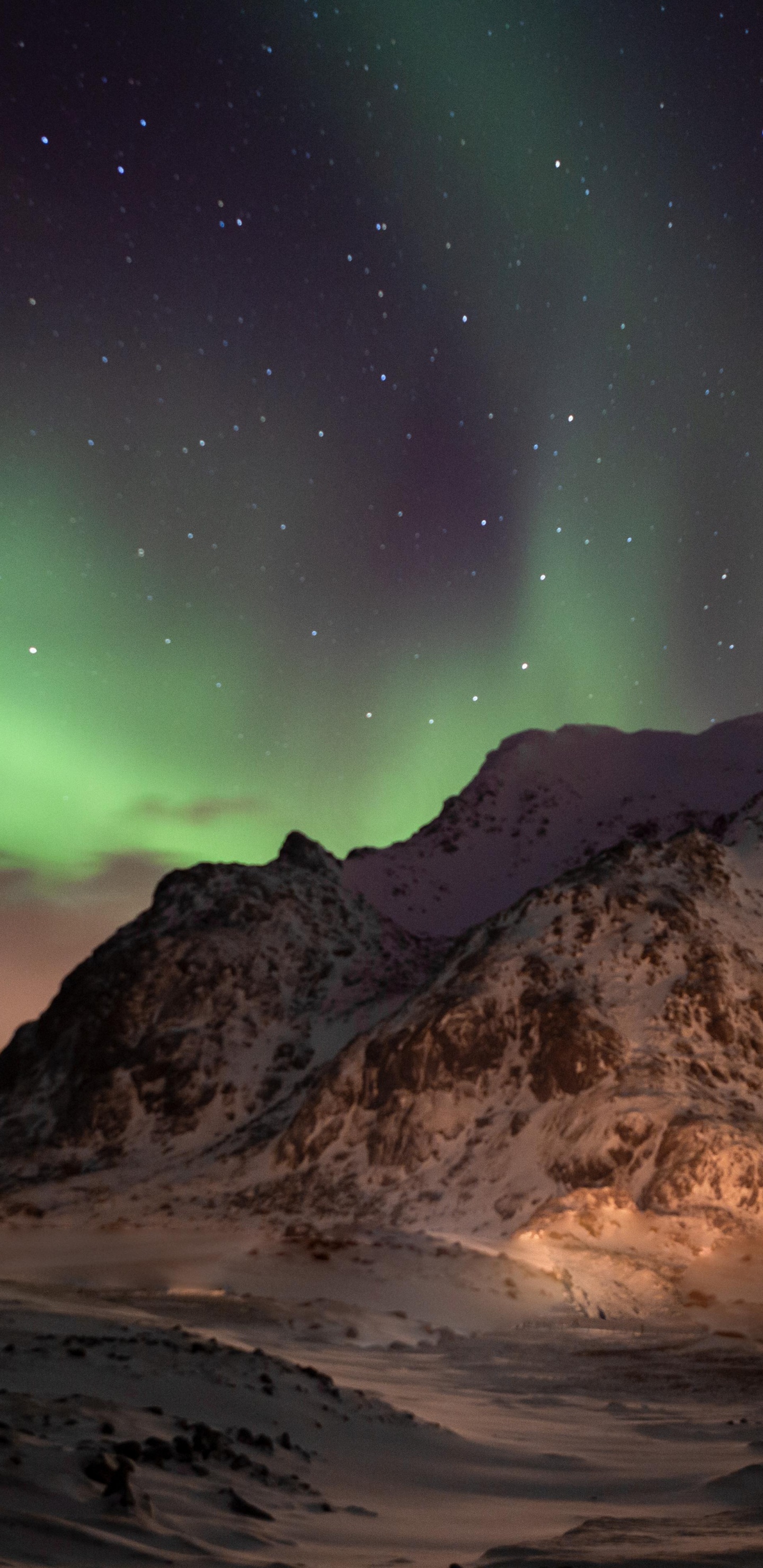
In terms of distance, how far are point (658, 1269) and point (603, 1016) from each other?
1363cm

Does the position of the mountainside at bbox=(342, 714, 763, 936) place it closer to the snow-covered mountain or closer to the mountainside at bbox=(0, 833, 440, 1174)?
the snow-covered mountain

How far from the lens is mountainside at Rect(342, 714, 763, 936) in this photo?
79688mm

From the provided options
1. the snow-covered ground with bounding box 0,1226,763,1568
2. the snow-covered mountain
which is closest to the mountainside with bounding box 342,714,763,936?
the snow-covered mountain

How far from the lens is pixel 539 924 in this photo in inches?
2009

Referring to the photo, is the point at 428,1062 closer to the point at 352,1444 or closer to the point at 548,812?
the point at 352,1444

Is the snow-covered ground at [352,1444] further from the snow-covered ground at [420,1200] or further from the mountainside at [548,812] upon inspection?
the mountainside at [548,812]

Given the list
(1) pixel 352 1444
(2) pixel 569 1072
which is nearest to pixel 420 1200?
(2) pixel 569 1072

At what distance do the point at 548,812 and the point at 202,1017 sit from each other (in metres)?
34.5

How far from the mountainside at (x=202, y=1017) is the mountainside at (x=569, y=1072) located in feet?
30.0

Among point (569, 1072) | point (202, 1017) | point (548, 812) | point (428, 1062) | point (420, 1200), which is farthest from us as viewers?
point (548, 812)

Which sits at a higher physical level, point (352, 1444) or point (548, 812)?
point (548, 812)

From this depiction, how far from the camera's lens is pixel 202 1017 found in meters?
62.6

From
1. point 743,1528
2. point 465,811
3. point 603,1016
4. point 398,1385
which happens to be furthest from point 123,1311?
point 465,811

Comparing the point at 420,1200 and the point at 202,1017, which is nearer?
the point at 420,1200
